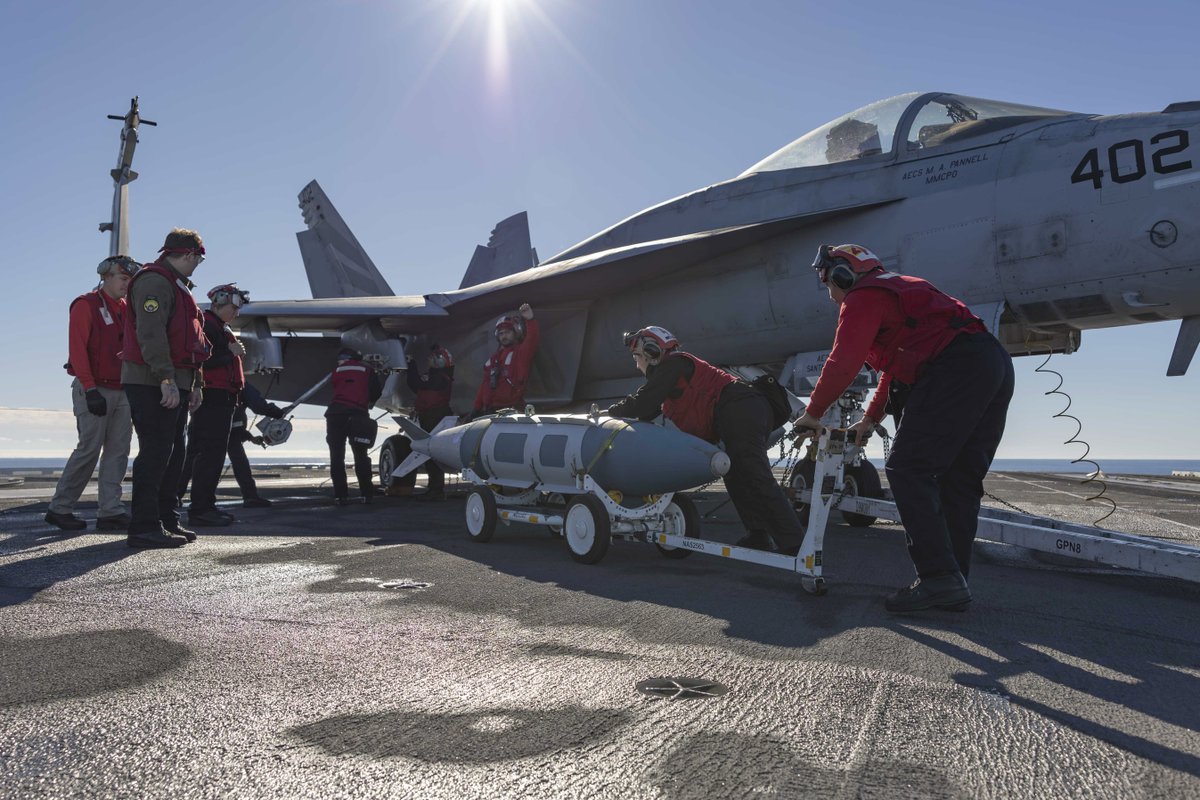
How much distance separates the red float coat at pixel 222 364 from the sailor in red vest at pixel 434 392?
14.5ft

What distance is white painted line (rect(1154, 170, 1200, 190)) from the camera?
5586 millimetres

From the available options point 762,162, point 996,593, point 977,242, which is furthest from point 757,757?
point 762,162

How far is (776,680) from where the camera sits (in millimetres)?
2533

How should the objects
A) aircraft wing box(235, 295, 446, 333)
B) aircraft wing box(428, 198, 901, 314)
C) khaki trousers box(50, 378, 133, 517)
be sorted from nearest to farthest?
→ khaki trousers box(50, 378, 133, 517)
aircraft wing box(428, 198, 901, 314)
aircraft wing box(235, 295, 446, 333)

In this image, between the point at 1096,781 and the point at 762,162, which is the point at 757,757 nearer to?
the point at 1096,781

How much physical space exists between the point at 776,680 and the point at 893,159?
6.27 m

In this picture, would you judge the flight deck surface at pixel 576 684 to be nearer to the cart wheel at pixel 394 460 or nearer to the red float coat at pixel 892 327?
the red float coat at pixel 892 327

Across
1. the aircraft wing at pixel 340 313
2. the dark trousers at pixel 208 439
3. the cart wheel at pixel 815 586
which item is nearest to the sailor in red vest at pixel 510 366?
the aircraft wing at pixel 340 313

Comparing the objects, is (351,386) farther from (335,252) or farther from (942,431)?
(335,252)

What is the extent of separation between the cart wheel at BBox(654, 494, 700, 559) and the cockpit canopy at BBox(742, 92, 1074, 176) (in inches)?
169

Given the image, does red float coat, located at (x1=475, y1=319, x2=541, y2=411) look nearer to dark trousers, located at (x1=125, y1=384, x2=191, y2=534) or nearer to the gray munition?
the gray munition

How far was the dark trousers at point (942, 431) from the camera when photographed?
3791 millimetres

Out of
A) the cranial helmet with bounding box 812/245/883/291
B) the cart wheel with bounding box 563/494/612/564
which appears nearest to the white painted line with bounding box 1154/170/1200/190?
the cranial helmet with bounding box 812/245/883/291

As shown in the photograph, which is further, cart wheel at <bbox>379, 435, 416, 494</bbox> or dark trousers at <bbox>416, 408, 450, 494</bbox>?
cart wheel at <bbox>379, 435, 416, 494</bbox>
